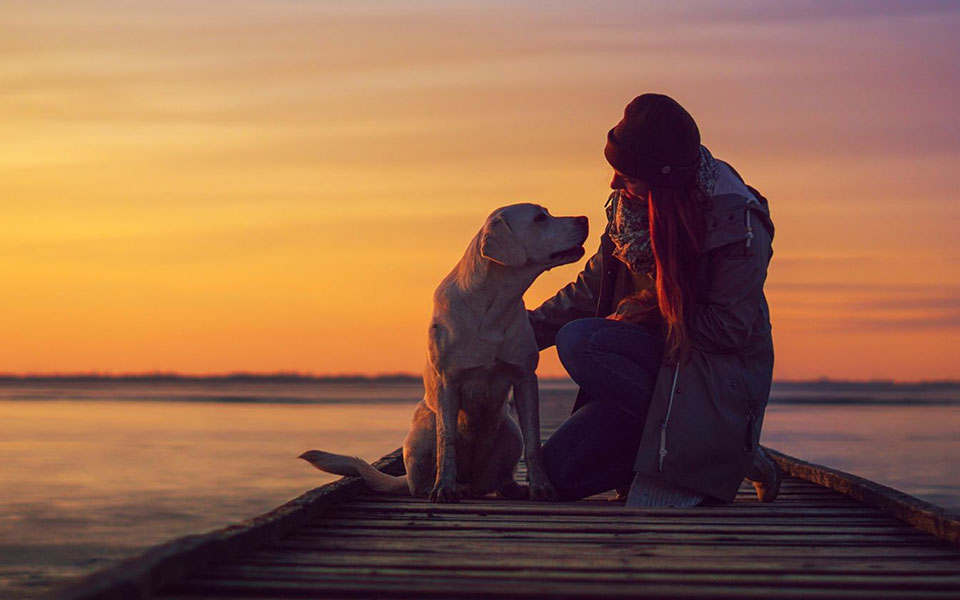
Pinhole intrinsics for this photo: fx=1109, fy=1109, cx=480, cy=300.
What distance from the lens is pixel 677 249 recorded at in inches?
167

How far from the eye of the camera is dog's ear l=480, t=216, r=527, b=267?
15.2 ft

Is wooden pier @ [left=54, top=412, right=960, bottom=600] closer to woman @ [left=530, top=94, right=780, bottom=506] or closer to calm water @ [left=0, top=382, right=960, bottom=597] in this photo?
woman @ [left=530, top=94, right=780, bottom=506]

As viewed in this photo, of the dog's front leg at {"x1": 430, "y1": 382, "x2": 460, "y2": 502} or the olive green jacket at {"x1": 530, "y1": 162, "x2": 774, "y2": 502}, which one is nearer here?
the olive green jacket at {"x1": 530, "y1": 162, "x2": 774, "y2": 502}

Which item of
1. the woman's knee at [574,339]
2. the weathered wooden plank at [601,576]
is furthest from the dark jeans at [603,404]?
the weathered wooden plank at [601,576]

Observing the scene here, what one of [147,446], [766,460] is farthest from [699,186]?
[147,446]

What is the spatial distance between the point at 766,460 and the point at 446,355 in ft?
4.54

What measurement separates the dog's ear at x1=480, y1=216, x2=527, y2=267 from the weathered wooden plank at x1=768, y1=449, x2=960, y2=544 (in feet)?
5.49

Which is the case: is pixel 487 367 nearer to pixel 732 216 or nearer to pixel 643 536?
pixel 732 216

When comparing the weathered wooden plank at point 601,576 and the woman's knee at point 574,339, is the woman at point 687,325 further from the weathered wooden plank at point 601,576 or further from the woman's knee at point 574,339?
the weathered wooden plank at point 601,576

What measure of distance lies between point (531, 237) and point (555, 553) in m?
1.89

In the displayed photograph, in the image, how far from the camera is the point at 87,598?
1988 mm

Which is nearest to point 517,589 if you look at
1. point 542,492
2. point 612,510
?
point 612,510

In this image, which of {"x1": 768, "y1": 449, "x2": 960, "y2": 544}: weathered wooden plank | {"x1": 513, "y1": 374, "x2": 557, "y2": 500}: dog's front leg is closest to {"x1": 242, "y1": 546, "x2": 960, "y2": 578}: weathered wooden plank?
{"x1": 768, "y1": 449, "x2": 960, "y2": 544}: weathered wooden plank

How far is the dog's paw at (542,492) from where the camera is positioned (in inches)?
186
